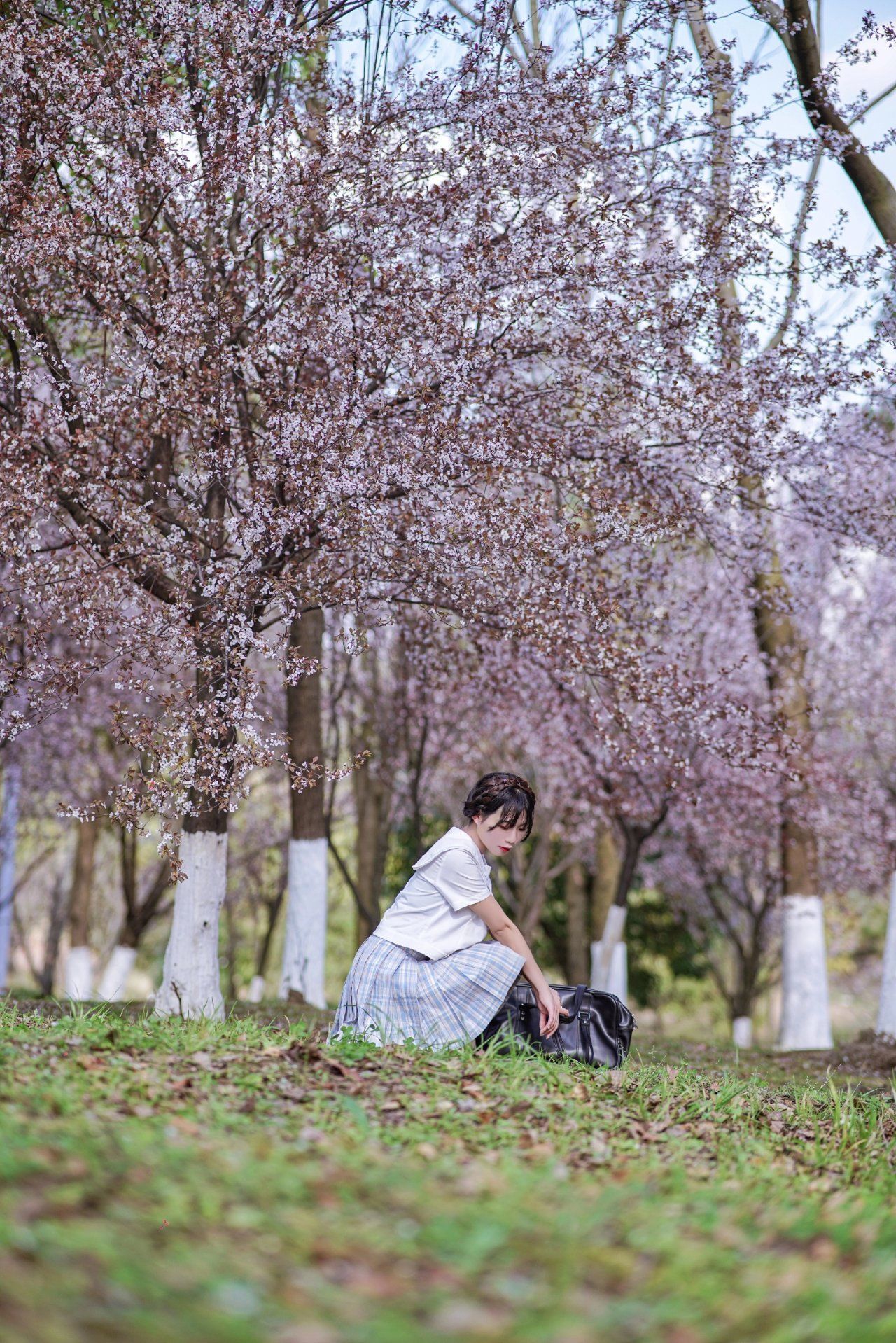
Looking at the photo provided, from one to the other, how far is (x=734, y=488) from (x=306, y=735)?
499 centimetres

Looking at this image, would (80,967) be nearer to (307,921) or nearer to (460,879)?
(307,921)

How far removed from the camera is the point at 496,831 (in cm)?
610

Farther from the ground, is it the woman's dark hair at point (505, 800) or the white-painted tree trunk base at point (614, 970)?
the woman's dark hair at point (505, 800)

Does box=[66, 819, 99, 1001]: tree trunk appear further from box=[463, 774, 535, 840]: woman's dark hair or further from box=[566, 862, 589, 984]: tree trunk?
box=[463, 774, 535, 840]: woman's dark hair

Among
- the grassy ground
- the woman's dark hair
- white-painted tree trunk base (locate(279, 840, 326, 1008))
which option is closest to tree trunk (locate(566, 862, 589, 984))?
white-painted tree trunk base (locate(279, 840, 326, 1008))

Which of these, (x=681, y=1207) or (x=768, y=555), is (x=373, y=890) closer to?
(x=768, y=555)

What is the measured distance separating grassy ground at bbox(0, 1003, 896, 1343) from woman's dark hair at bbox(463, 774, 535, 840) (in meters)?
1.30

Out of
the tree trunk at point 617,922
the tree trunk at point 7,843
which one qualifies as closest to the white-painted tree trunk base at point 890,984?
the tree trunk at point 617,922

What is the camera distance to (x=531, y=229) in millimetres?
8250

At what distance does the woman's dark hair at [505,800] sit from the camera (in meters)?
6.07

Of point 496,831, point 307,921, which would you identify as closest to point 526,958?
point 496,831

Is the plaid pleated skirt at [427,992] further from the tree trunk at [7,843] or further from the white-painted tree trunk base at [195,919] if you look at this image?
the tree trunk at [7,843]

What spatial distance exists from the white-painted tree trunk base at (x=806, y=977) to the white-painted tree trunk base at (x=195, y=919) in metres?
7.44

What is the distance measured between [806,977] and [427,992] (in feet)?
29.2
